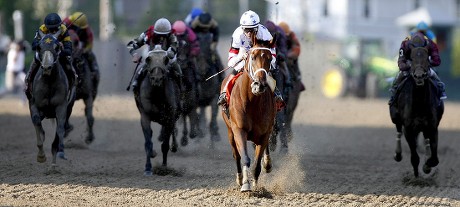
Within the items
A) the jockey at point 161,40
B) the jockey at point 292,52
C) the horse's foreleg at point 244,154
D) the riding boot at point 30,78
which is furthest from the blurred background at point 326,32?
the horse's foreleg at point 244,154

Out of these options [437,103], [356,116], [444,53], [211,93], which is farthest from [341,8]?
[437,103]

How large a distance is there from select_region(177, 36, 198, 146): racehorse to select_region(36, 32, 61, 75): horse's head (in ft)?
10.9

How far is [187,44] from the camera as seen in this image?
59.9ft

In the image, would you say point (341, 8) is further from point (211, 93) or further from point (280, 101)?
point (280, 101)

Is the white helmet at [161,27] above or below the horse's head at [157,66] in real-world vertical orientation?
above

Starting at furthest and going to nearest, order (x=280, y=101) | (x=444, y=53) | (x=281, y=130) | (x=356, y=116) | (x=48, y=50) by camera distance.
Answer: (x=444, y=53) < (x=356, y=116) < (x=281, y=130) < (x=48, y=50) < (x=280, y=101)

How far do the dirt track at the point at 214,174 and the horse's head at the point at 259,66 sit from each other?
4.39 ft

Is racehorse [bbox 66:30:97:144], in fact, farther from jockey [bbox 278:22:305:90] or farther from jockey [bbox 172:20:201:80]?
jockey [bbox 278:22:305:90]

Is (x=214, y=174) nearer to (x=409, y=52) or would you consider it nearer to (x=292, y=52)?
(x=409, y=52)

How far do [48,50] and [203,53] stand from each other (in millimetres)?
5808

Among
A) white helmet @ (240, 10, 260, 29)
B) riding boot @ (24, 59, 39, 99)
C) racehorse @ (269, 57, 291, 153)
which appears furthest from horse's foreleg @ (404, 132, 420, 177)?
riding boot @ (24, 59, 39, 99)

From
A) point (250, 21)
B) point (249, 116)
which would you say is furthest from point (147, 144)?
point (250, 21)

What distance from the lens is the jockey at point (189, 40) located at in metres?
18.2

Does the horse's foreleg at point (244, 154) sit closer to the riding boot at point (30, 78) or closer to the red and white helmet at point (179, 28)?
the riding boot at point (30, 78)
